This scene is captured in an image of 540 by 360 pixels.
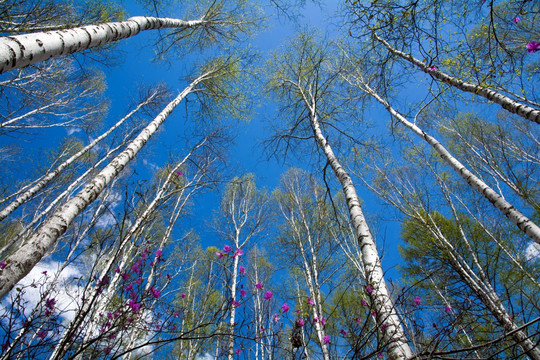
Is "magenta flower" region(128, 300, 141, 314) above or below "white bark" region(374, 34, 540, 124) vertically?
below

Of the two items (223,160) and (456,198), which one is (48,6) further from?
(456,198)

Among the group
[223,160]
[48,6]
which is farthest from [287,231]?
[48,6]

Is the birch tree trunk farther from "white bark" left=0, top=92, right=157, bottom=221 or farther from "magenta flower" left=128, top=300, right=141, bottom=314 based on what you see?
"white bark" left=0, top=92, right=157, bottom=221

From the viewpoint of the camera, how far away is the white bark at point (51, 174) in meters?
4.37

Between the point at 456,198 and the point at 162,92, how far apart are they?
1007 cm

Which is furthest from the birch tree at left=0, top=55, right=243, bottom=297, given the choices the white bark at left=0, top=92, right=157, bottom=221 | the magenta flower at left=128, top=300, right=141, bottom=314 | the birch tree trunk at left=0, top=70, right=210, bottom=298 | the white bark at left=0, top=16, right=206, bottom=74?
the white bark at left=0, top=92, right=157, bottom=221

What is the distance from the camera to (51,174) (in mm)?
5074

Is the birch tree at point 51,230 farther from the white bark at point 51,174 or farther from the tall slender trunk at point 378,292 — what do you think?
the white bark at point 51,174

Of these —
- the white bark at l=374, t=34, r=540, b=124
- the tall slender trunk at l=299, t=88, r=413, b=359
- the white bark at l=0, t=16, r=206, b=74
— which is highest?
the white bark at l=374, t=34, r=540, b=124

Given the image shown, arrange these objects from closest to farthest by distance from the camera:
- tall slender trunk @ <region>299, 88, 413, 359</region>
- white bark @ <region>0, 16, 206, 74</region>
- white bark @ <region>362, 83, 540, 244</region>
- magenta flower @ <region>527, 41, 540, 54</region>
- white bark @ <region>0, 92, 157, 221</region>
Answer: tall slender trunk @ <region>299, 88, 413, 359</region>, white bark @ <region>0, 16, 206, 74</region>, magenta flower @ <region>527, 41, 540, 54</region>, white bark @ <region>362, 83, 540, 244</region>, white bark @ <region>0, 92, 157, 221</region>

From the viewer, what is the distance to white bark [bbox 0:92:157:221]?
14.3 ft

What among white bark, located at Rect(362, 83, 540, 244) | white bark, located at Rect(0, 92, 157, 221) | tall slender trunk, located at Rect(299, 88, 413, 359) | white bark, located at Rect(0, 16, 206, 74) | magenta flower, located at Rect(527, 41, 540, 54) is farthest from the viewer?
white bark, located at Rect(0, 92, 157, 221)

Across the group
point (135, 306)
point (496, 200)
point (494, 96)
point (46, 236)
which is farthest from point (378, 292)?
point (494, 96)

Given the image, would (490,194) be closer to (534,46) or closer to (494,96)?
(494,96)
